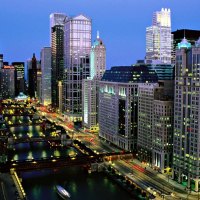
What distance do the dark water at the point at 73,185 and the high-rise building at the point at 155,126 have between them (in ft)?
74.7

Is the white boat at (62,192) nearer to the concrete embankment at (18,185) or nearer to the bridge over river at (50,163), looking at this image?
the concrete embankment at (18,185)

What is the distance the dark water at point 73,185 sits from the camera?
5037 inches

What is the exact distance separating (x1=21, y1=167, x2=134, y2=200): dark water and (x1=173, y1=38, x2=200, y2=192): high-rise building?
76.3ft

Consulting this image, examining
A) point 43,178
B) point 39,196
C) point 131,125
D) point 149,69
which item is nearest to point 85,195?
point 39,196

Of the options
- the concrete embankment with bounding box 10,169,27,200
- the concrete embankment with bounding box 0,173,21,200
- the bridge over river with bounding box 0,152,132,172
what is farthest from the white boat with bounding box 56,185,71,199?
A: the bridge over river with bounding box 0,152,132,172

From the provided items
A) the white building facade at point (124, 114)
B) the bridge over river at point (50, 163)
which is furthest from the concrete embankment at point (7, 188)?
the white building facade at point (124, 114)

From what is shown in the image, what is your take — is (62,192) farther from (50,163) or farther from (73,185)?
(50,163)

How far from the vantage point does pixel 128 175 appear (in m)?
143

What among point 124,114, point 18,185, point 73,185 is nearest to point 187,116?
point 73,185

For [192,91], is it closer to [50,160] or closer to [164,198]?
[164,198]

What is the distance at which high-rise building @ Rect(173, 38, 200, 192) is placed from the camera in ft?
419

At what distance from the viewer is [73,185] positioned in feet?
457

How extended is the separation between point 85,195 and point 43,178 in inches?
1017

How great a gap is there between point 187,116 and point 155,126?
2156 centimetres
